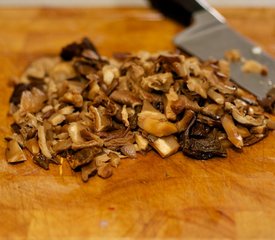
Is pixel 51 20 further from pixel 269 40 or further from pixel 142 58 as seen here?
pixel 269 40

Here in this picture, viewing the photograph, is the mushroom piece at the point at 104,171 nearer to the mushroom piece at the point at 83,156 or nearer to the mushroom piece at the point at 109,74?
the mushroom piece at the point at 83,156

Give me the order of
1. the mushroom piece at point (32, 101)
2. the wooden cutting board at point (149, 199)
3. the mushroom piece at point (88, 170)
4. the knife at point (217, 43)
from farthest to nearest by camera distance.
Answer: the knife at point (217, 43) → the mushroom piece at point (32, 101) → the mushroom piece at point (88, 170) → the wooden cutting board at point (149, 199)

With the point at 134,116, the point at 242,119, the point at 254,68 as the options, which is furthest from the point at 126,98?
the point at 254,68

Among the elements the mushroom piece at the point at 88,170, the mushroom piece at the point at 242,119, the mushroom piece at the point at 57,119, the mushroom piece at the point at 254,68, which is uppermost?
the mushroom piece at the point at 254,68

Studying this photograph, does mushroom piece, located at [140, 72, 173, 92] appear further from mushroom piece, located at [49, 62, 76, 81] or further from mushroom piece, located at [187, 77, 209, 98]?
mushroom piece, located at [49, 62, 76, 81]

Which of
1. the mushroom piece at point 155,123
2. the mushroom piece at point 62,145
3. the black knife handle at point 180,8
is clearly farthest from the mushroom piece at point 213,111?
the black knife handle at point 180,8

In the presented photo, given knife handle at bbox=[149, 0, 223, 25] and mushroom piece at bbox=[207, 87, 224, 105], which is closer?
mushroom piece at bbox=[207, 87, 224, 105]

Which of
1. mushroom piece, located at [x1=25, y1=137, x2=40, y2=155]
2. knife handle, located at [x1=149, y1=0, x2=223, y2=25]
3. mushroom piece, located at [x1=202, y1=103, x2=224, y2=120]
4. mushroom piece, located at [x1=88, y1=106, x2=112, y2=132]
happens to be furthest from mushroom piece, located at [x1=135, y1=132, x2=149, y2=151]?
knife handle, located at [x1=149, y1=0, x2=223, y2=25]
